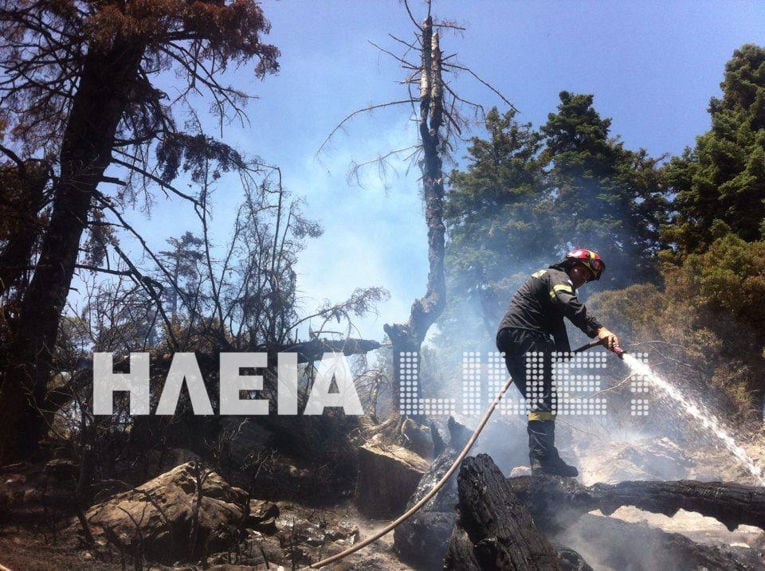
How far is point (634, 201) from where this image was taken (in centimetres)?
1908

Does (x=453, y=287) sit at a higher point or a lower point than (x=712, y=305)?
higher

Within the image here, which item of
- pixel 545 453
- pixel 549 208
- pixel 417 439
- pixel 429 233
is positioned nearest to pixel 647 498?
pixel 545 453

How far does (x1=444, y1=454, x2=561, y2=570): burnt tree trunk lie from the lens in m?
2.84

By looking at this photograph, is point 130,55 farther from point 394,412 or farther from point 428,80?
point 394,412

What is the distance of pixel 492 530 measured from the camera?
10.2ft

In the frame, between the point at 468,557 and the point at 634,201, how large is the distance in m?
18.9

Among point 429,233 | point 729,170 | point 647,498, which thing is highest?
point 729,170

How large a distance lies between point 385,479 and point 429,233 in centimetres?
552

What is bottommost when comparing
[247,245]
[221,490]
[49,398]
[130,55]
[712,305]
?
[221,490]

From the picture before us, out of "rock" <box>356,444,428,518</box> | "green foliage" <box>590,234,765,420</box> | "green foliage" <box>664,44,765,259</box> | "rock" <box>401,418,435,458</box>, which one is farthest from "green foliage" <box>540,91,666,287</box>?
"rock" <box>356,444,428,518</box>

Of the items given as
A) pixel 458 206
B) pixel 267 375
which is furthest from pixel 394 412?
pixel 458 206

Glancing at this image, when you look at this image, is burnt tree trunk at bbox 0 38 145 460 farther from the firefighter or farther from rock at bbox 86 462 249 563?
the firefighter

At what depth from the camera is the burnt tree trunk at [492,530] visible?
9.33 ft

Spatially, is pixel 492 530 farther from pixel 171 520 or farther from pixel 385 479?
pixel 385 479
